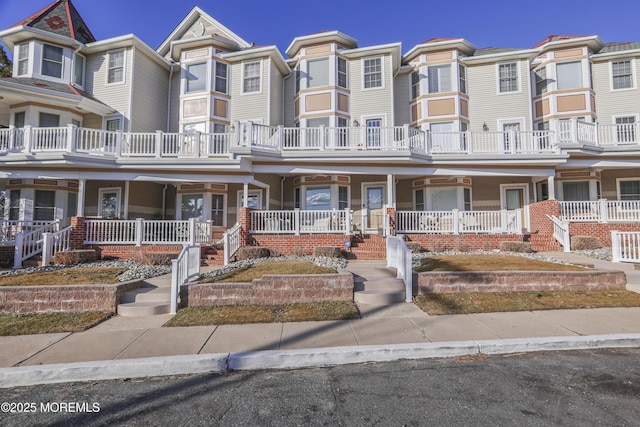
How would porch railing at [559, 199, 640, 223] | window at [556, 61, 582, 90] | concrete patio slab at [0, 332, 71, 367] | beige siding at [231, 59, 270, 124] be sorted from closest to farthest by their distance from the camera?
1. concrete patio slab at [0, 332, 71, 367]
2. porch railing at [559, 199, 640, 223]
3. window at [556, 61, 582, 90]
4. beige siding at [231, 59, 270, 124]

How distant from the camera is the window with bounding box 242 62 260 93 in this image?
17.1 metres

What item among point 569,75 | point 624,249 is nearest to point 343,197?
point 624,249

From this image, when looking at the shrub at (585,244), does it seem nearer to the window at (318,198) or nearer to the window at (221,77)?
the window at (318,198)

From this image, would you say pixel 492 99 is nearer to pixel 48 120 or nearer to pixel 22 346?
pixel 22 346

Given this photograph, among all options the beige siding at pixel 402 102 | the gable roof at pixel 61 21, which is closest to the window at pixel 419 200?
the beige siding at pixel 402 102

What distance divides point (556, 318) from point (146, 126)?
18682 mm

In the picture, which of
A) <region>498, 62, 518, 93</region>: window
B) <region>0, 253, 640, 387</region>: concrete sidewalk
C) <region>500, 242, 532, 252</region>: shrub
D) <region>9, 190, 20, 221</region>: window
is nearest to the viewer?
<region>0, 253, 640, 387</region>: concrete sidewalk

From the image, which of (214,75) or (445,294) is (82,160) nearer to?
(214,75)

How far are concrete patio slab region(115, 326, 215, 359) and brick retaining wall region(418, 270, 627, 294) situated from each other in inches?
179

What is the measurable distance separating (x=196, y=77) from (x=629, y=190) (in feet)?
77.2

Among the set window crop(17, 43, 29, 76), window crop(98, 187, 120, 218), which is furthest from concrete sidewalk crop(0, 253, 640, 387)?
window crop(17, 43, 29, 76)

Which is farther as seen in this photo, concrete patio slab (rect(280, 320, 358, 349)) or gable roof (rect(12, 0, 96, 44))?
gable roof (rect(12, 0, 96, 44))

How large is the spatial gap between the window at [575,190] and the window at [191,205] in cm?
1900

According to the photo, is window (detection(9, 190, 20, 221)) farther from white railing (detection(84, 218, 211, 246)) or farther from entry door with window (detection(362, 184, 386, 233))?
entry door with window (detection(362, 184, 386, 233))
